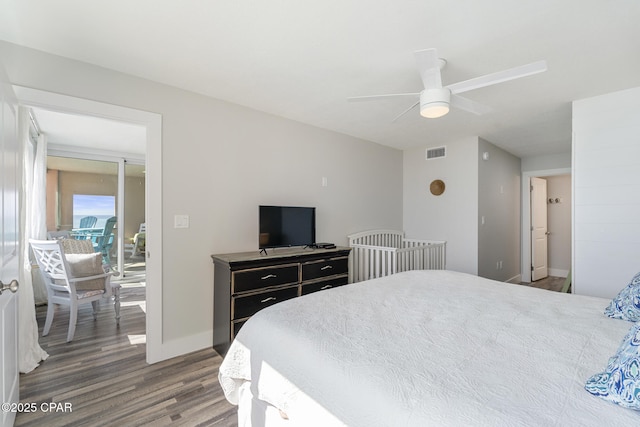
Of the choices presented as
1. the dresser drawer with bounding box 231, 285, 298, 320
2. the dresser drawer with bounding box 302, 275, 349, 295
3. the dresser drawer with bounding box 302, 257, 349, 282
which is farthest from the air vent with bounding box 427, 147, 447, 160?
the dresser drawer with bounding box 231, 285, 298, 320

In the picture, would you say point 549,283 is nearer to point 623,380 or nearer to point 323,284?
point 323,284

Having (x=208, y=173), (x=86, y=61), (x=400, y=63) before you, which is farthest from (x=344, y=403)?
(x=86, y=61)

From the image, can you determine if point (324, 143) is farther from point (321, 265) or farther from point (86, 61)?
point (86, 61)

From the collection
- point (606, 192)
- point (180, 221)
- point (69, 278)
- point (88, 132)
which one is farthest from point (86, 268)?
point (606, 192)

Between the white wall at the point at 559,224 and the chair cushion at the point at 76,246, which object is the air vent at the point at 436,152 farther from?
the chair cushion at the point at 76,246

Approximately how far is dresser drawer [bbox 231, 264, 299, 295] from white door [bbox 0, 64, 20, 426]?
1.35 m

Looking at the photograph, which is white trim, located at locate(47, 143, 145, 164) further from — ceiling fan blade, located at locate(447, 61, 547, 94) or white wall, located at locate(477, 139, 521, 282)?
white wall, located at locate(477, 139, 521, 282)

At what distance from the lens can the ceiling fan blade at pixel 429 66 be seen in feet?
5.41

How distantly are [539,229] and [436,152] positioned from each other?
3.04 meters

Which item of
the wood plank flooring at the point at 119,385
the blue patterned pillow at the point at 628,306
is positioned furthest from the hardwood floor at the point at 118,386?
the blue patterned pillow at the point at 628,306

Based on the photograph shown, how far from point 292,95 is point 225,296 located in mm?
1990

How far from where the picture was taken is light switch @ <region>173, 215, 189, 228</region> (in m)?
2.69

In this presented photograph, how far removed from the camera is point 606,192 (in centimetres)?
278

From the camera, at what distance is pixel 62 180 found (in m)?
4.88
